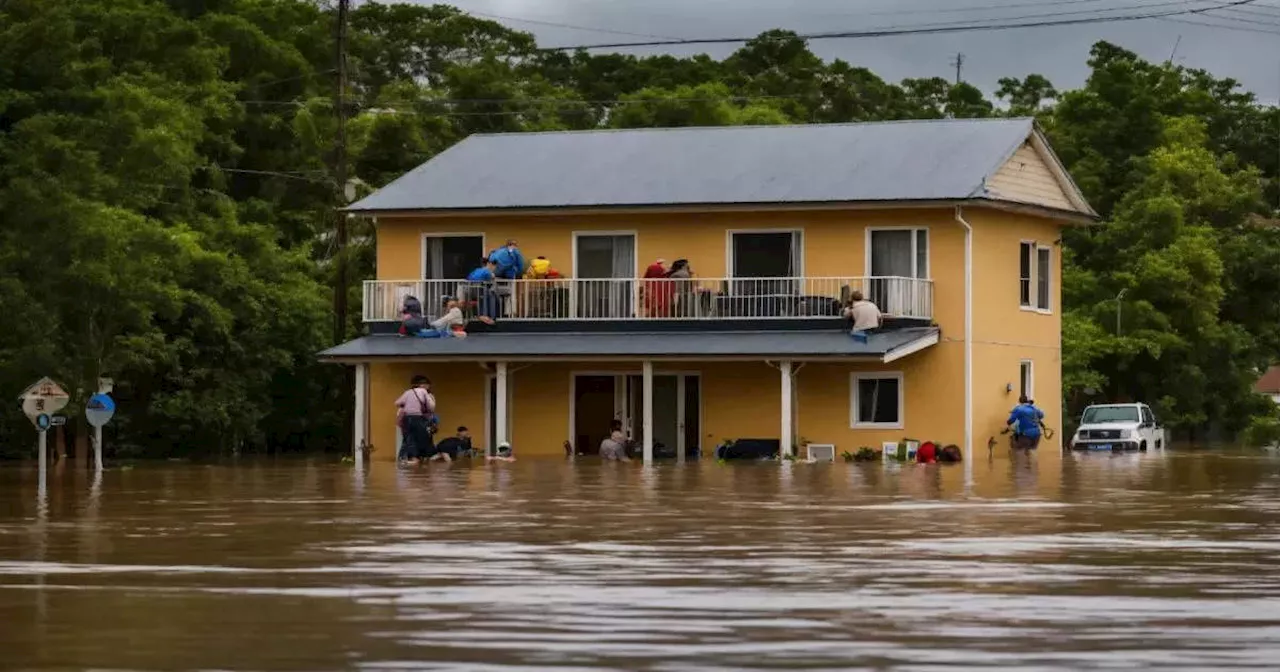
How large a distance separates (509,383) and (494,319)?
5.65 ft

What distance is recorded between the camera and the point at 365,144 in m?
69.8

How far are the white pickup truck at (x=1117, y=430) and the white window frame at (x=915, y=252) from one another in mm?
8340

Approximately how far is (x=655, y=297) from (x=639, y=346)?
5.69 feet

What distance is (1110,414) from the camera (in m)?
58.7

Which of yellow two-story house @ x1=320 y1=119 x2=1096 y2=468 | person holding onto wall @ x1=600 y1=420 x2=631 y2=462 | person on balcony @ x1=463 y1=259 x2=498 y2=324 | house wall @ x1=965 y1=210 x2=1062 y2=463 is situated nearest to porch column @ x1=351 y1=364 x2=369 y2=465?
yellow two-story house @ x1=320 y1=119 x2=1096 y2=468

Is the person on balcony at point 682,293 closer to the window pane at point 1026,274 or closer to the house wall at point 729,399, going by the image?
the house wall at point 729,399

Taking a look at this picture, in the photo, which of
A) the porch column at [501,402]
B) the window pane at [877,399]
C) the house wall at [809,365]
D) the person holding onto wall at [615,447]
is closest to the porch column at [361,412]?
the house wall at [809,365]

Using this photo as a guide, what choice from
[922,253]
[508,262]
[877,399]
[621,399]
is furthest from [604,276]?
[922,253]

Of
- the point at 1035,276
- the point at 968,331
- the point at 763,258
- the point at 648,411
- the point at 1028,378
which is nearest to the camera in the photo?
the point at 648,411

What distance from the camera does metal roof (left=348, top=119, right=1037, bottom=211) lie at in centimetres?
5075

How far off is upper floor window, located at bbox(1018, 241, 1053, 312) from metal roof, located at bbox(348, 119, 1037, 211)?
280 centimetres

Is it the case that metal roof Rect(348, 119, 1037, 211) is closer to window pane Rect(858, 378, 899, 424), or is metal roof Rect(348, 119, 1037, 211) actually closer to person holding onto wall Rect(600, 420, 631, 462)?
window pane Rect(858, 378, 899, 424)

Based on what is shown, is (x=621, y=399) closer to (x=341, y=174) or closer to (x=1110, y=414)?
(x=341, y=174)

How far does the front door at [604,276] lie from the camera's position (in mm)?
51625
